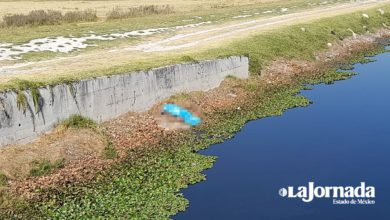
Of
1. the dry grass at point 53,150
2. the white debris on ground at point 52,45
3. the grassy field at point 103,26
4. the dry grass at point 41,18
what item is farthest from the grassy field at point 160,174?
the dry grass at point 41,18

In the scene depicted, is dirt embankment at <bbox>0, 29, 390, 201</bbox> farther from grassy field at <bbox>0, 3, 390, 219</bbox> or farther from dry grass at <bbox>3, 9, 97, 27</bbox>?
dry grass at <bbox>3, 9, 97, 27</bbox>

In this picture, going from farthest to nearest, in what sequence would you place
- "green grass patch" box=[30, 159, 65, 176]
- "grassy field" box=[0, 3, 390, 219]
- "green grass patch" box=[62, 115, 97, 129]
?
"green grass patch" box=[62, 115, 97, 129], "green grass patch" box=[30, 159, 65, 176], "grassy field" box=[0, 3, 390, 219]

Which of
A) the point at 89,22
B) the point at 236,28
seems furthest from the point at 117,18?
the point at 236,28

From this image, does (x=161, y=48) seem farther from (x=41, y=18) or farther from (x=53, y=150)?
(x=53, y=150)

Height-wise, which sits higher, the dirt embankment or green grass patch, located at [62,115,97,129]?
green grass patch, located at [62,115,97,129]

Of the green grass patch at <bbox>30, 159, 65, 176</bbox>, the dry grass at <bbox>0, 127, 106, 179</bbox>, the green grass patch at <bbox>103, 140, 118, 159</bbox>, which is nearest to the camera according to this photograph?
the dry grass at <bbox>0, 127, 106, 179</bbox>

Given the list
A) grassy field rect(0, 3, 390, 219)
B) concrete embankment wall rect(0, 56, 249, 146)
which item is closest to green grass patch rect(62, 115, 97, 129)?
concrete embankment wall rect(0, 56, 249, 146)

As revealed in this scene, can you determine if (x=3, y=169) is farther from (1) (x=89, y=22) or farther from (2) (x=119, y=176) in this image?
(1) (x=89, y=22)
